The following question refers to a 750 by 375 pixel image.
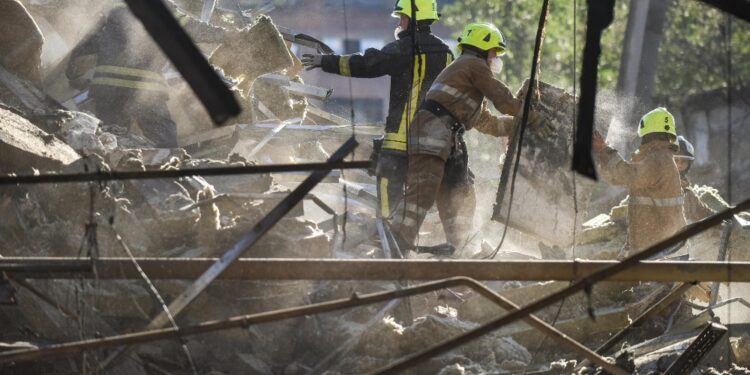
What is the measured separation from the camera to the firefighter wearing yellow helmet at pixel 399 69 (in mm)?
9555

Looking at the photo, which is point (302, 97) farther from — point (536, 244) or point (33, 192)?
point (33, 192)

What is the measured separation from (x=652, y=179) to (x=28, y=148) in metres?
4.54

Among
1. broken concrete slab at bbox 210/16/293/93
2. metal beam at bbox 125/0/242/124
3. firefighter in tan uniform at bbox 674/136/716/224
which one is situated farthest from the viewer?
broken concrete slab at bbox 210/16/293/93

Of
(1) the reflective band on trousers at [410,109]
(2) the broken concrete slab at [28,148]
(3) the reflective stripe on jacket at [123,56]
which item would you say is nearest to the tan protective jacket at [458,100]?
(1) the reflective band on trousers at [410,109]

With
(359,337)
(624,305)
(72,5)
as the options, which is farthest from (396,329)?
(72,5)

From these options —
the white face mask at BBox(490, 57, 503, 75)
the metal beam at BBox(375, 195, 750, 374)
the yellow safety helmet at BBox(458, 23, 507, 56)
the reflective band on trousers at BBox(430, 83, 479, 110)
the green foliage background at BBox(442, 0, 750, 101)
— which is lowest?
the metal beam at BBox(375, 195, 750, 374)

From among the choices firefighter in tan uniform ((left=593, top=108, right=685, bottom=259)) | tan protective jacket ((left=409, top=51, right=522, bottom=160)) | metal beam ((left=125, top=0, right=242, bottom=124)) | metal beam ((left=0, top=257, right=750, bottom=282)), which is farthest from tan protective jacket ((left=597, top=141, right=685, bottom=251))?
metal beam ((left=125, top=0, right=242, bottom=124))

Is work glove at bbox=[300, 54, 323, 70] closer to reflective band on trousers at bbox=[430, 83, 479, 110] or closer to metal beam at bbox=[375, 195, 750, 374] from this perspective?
reflective band on trousers at bbox=[430, 83, 479, 110]

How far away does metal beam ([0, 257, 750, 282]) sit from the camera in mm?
5410

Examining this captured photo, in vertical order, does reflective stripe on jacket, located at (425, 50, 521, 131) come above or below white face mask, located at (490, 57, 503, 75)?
below

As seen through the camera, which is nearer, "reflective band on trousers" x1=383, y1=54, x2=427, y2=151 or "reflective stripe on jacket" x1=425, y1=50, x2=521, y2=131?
"reflective stripe on jacket" x1=425, y1=50, x2=521, y2=131

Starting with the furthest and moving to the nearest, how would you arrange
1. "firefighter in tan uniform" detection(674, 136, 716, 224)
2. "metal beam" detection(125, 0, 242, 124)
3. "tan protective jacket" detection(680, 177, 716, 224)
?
"tan protective jacket" detection(680, 177, 716, 224) < "firefighter in tan uniform" detection(674, 136, 716, 224) < "metal beam" detection(125, 0, 242, 124)

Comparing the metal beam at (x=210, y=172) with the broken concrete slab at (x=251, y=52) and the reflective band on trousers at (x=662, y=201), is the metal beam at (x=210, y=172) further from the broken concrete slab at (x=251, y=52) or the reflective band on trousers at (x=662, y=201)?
the broken concrete slab at (x=251, y=52)

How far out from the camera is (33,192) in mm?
8055
